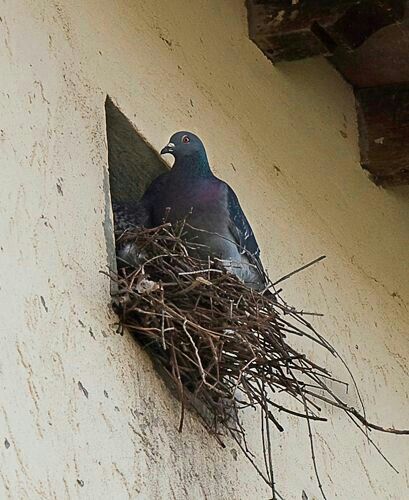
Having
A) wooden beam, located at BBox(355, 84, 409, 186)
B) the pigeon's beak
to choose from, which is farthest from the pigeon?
wooden beam, located at BBox(355, 84, 409, 186)

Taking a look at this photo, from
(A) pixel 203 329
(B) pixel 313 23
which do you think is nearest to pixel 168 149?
(A) pixel 203 329

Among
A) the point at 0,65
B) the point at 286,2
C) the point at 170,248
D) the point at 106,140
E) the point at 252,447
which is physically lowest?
the point at 252,447

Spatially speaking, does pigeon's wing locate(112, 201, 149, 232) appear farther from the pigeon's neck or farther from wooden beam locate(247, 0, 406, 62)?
wooden beam locate(247, 0, 406, 62)

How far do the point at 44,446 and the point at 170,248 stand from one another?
0.71 metres

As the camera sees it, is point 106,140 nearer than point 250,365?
No

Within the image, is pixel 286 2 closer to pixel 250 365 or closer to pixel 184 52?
pixel 184 52

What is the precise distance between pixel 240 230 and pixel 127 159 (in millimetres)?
339

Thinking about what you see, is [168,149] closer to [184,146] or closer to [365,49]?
[184,146]

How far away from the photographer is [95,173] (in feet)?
8.74

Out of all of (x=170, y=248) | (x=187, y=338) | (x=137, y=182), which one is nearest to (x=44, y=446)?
(x=187, y=338)

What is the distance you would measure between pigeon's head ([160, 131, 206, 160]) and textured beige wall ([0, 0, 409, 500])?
5cm

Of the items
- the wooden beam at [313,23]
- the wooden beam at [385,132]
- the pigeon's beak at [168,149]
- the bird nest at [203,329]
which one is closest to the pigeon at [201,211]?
the pigeon's beak at [168,149]

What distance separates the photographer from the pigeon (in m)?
2.91

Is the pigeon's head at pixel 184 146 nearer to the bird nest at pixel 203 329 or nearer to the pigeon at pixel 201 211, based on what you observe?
the pigeon at pixel 201 211
